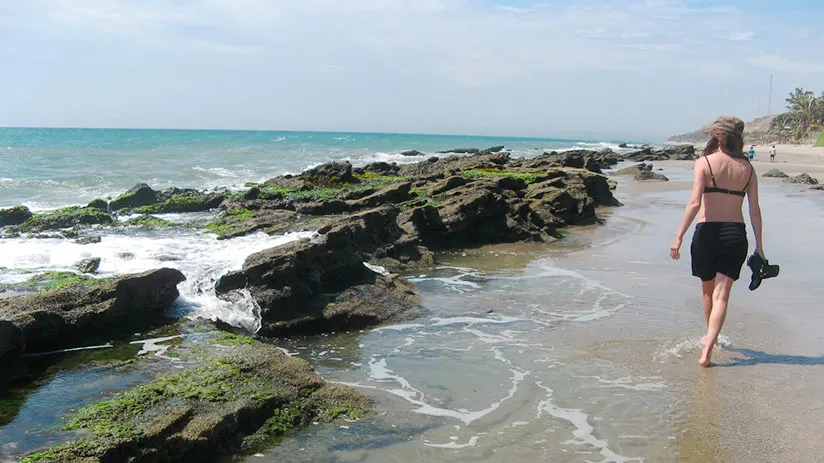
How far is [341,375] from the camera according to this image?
614 centimetres

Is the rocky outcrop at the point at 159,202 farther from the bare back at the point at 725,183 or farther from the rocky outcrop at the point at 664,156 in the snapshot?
the rocky outcrop at the point at 664,156

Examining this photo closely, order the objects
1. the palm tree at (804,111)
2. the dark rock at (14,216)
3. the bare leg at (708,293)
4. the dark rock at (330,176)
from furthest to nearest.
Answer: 1. the palm tree at (804,111)
2. the dark rock at (330,176)
3. the dark rock at (14,216)
4. the bare leg at (708,293)

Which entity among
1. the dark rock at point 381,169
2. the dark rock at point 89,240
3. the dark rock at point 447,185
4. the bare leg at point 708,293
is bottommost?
the dark rock at point 89,240

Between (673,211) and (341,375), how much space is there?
1672 cm

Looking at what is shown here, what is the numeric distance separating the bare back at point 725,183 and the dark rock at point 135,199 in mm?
16931

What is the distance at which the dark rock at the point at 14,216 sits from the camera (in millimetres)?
15578

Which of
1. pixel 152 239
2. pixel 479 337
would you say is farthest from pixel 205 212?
pixel 479 337

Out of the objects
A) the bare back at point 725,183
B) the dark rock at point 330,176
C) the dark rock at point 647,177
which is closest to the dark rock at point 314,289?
the bare back at point 725,183

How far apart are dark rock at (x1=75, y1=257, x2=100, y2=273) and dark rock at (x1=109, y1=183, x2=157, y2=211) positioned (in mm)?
9078

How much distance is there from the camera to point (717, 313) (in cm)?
598

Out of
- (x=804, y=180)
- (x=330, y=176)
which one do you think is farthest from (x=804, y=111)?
(x=330, y=176)

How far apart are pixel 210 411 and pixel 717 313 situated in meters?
4.71

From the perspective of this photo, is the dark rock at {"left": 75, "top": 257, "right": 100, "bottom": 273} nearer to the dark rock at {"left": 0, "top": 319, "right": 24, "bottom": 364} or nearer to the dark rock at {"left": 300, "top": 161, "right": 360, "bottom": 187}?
the dark rock at {"left": 0, "top": 319, "right": 24, "bottom": 364}

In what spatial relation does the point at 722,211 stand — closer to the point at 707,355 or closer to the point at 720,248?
the point at 720,248
